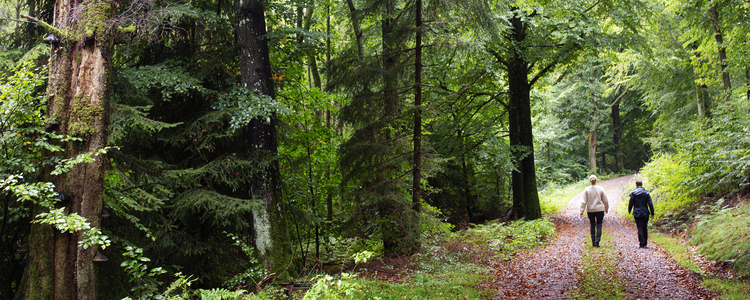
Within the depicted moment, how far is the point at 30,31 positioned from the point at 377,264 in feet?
24.4

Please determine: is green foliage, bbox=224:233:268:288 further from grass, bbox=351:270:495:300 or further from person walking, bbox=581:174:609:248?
person walking, bbox=581:174:609:248

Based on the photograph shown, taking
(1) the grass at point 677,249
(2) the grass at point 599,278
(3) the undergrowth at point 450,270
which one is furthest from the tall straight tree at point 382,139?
(1) the grass at point 677,249

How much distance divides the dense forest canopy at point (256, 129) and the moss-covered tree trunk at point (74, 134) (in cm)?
2

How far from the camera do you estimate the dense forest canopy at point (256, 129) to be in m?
4.23

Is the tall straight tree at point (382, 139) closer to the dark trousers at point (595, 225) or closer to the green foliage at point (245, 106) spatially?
the green foliage at point (245, 106)

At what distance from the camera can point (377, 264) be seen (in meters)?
7.98

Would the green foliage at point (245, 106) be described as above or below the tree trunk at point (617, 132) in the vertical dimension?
below

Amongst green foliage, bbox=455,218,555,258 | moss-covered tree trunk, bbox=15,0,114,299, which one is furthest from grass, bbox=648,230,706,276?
moss-covered tree trunk, bbox=15,0,114,299

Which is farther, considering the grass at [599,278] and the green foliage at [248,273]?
the green foliage at [248,273]

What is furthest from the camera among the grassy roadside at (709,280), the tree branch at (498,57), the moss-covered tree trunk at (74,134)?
the tree branch at (498,57)

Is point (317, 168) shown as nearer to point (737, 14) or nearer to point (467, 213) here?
point (467, 213)

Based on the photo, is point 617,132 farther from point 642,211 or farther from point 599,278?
point 599,278

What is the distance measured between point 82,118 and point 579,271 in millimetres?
7958

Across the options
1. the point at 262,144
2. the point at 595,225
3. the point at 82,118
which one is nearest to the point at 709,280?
the point at 595,225
